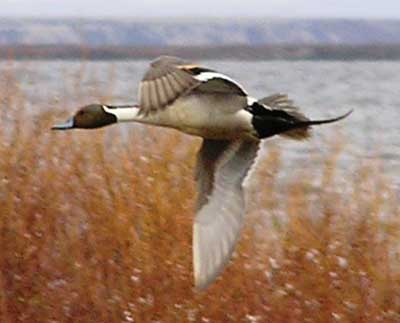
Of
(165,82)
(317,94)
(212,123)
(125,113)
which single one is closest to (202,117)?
(212,123)

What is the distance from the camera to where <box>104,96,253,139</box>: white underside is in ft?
19.2

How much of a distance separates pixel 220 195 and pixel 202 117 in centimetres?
70

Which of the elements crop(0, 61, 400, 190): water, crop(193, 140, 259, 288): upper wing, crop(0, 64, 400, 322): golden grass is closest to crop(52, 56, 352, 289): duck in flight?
crop(193, 140, 259, 288): upper wing

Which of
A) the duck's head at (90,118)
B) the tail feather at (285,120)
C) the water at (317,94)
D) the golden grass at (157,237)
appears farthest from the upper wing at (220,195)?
the water at (317,94)

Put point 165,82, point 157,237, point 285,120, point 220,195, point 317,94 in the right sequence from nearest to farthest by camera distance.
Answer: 1. point 165,82
2. point 285,120
3. point 220,195
4. point 157,237
5. point 317,94

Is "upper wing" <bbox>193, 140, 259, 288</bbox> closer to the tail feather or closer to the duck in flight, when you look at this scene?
the duck in flight

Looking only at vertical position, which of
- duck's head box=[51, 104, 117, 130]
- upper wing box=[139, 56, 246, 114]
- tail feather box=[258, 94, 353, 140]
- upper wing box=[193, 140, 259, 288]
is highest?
upper wing box=[139, 56, 246, 114]

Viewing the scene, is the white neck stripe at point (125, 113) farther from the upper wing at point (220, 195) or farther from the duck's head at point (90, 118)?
the upper wing at point (220, 195)

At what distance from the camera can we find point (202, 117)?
5980mm

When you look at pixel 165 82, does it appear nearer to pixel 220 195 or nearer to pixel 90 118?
pixel 90 118

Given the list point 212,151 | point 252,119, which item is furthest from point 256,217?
point 252,119

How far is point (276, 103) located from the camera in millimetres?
6316

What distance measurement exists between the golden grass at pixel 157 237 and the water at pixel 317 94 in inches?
16.2

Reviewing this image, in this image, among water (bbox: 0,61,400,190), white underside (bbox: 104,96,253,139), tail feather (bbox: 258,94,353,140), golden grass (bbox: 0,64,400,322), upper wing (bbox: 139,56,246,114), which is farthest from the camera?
water (bbox: 0,61,400,190)
